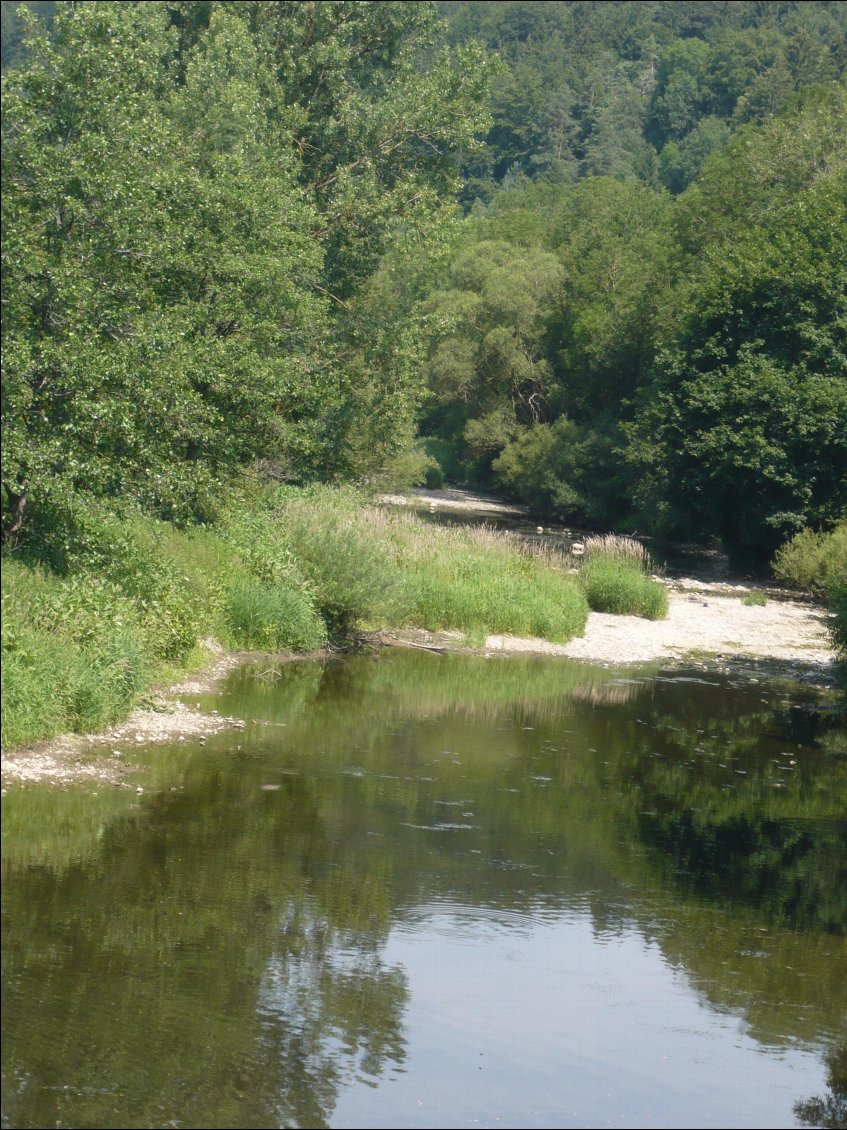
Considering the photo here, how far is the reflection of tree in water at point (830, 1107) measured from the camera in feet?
29.7

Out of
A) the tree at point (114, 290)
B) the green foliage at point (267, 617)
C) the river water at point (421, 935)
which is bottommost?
the river water at point (421, 935)

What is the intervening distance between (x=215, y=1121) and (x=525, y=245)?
73.4 m

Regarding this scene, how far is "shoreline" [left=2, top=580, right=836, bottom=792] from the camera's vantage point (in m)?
14.4

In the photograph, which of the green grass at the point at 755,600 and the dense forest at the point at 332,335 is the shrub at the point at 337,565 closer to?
the dense forest at the point at 332,335

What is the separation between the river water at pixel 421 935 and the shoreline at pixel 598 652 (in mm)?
464

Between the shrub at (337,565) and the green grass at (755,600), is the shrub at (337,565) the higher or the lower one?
the higher one

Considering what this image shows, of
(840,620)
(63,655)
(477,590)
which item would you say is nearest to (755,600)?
(840,620)

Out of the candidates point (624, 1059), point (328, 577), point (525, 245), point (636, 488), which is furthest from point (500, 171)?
point (624, 1059)

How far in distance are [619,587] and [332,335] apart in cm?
1126

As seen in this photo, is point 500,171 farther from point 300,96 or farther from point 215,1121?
point 215,1121

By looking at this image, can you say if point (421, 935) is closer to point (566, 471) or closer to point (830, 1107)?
point (830, 1107)

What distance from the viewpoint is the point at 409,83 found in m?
37.5

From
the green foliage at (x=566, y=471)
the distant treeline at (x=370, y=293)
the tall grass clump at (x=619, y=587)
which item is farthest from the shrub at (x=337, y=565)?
the green foliage at (x=566, y=471)

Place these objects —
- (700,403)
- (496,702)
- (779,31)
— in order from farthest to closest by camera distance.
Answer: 1. (779,31)
2. (700,403)
3. (496,702)
